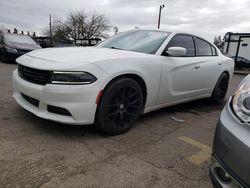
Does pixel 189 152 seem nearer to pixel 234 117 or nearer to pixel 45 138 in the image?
pixel 234 117

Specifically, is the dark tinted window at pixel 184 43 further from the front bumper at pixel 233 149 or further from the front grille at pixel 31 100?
the front bumper at pixel 233 149

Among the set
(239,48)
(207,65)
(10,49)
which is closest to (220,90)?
(207,65)

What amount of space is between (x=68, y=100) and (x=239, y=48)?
21.5m

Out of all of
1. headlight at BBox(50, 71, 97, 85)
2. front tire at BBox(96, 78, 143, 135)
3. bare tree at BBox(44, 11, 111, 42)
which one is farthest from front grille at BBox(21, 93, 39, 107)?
bare tree at BBox(44, 11, 111, 42)

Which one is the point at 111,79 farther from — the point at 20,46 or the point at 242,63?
the point at 242,63

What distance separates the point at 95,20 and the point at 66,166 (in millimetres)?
43418

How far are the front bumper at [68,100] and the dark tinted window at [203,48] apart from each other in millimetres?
2420

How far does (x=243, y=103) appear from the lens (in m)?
1.54

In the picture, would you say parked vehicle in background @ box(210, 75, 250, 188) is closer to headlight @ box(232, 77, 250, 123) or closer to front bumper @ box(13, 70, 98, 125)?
headlight @ box(232, 77, 250, 123)

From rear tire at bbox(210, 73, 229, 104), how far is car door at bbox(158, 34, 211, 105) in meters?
0.65

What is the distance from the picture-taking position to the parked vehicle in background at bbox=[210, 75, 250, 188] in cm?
133

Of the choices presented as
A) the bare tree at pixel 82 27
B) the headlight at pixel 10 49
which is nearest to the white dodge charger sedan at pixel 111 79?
the headlight at pixel 10 49

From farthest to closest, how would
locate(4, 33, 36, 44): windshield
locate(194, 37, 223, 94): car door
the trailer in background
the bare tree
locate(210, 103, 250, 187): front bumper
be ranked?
the bare tree, the trailer in background, locate(4, 33, 36, 44): windshield, locate(194, 37, 223, 94): car door, locate(210, 103, 250, 187): front bumper

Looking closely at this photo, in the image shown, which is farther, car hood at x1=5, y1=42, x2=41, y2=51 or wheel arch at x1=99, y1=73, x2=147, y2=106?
car hood at x1=5, y1=42, x2=41, y2=51
